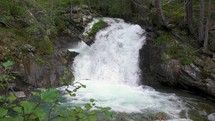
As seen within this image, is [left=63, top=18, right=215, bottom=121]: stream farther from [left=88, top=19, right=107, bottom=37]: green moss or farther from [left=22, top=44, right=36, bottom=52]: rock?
[left=22, top=44, right=36, bottom=52]: rock

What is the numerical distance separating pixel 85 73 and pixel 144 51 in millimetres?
3630

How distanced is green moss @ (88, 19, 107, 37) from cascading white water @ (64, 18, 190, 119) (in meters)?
0.35

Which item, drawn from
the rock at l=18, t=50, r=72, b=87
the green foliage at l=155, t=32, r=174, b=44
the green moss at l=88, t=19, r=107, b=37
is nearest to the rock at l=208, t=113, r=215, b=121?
the green foliage at l=155, t=32, r=174, b=44

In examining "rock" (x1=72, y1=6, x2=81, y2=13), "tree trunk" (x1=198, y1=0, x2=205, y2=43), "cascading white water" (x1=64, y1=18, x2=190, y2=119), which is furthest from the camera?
"rock" (x1=72, y1=6, x2=81, y2=13)

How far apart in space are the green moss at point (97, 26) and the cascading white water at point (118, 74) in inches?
13.6

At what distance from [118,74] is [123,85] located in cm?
106

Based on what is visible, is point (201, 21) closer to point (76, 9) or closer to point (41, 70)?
point (41, 70)

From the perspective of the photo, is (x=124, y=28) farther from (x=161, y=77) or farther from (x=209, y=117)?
(x=209, y=117)

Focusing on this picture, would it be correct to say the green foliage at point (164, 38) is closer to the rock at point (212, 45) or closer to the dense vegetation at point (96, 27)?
the dense vegetation at point (96, 27)

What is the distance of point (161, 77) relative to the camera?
13.7 m

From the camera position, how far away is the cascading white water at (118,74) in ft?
35.0

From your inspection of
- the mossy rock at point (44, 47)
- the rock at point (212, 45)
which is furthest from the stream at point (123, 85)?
the rock at point (212, 45)

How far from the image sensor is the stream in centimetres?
992

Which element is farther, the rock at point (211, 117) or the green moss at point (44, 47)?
the green moss at point (44, 47)
